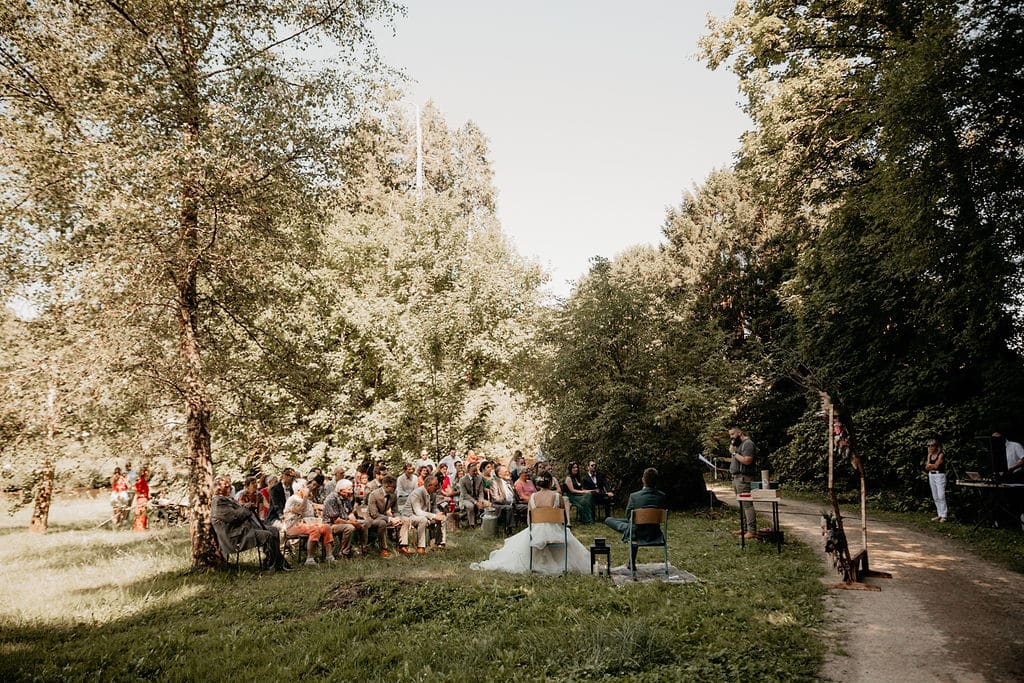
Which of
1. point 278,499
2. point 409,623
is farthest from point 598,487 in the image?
point 409,623

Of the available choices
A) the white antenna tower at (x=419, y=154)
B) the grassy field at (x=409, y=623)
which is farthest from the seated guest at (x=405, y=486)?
the white antenna tower at (x=419, y=154)

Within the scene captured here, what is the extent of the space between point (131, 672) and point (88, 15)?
7987 millimetres

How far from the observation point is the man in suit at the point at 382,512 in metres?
10.7

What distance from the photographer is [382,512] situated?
10961 mm

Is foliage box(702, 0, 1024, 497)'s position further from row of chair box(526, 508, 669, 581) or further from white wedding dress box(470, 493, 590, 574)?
white wedding dress box(470, 493, 590, 574)

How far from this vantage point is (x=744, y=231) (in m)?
31.7

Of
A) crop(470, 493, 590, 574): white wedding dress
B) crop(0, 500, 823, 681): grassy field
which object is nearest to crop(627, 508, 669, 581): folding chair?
crop(0, 500, 823, 681): grassy field

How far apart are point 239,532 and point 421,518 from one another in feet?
10.1

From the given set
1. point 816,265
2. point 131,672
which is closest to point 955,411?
point 816,265

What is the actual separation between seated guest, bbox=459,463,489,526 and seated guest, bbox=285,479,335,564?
13.0 ft

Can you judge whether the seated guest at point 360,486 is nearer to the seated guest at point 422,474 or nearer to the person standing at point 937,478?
the seated guest at point 422,474

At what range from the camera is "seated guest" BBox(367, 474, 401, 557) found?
1070cm

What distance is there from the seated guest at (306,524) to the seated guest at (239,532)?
0.40m

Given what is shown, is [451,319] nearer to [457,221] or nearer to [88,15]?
[457,221]
